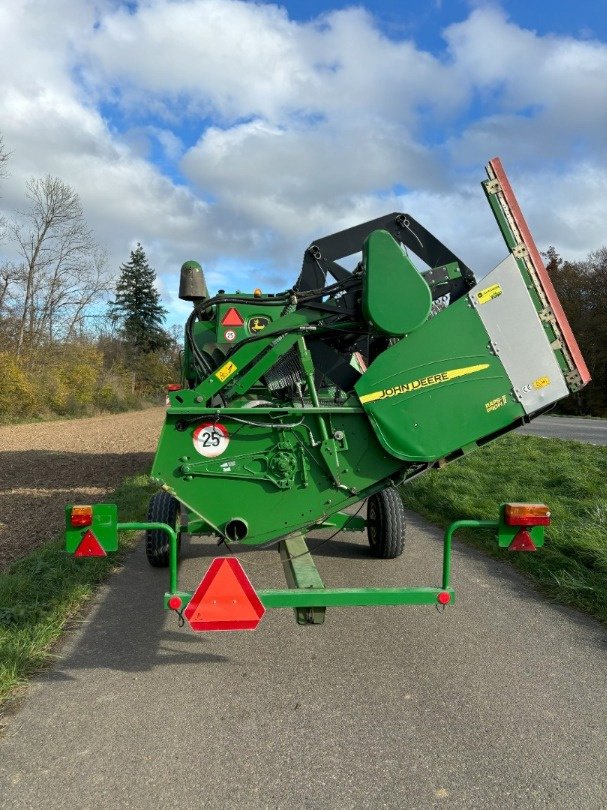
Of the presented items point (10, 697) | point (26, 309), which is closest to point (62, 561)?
point (10, 697)

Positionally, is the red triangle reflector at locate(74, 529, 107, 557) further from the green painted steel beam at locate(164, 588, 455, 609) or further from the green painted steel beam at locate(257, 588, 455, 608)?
the green painted steel beam at locate(257, 588, 455, 608)

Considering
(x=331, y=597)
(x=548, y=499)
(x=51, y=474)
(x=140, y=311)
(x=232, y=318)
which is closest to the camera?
(x=331, y=597)

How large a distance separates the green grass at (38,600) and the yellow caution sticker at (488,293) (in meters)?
3.50

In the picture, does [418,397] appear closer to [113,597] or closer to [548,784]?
[548,784]

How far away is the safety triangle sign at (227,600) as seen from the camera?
129 inches

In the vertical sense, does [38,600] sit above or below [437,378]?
below

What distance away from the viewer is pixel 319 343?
14.9 ft

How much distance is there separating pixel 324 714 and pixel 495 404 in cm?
207

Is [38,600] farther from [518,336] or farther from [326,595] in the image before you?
[518,336]

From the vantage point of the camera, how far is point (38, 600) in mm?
4816

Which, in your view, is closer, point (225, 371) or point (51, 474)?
point (225, 371)

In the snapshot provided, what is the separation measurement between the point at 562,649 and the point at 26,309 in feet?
130

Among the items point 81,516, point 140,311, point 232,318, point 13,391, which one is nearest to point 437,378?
point 81,516

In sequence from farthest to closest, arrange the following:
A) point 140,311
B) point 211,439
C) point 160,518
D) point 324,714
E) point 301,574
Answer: point 140,311 → point 160,518 → point 211,439 → point 301,574 → point 324,714
